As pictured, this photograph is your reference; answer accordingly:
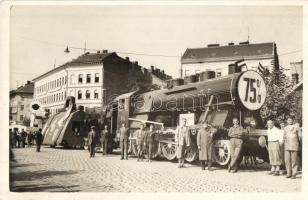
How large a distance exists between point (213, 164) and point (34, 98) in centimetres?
473

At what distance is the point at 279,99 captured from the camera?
392 inches

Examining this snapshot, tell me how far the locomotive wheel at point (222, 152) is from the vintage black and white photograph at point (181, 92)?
0.8 inches

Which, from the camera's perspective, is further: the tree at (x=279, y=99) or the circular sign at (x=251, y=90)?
the tree at (x=279, y=99)

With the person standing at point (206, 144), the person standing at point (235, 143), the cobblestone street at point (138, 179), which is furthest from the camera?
the person standing at point (206, 144)

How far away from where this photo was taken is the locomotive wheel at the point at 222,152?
27.4 ft

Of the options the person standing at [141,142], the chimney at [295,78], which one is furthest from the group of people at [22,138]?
the chimney at [295,78]

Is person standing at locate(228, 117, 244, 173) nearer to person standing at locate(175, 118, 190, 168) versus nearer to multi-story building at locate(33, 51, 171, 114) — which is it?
person standing at locate(175, 118, 190, 168)

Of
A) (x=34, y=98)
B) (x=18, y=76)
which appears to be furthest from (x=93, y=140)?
(x=18, y=76)

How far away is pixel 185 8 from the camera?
324 inches

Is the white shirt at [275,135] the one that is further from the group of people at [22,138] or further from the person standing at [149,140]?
the group of people at [22,138]

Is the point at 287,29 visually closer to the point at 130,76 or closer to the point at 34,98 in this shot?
the point at 130,76

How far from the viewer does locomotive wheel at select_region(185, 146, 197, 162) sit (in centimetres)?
923

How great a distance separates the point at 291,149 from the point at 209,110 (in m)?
2.00

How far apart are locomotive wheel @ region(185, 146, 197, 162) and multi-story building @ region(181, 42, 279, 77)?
6.72ft
